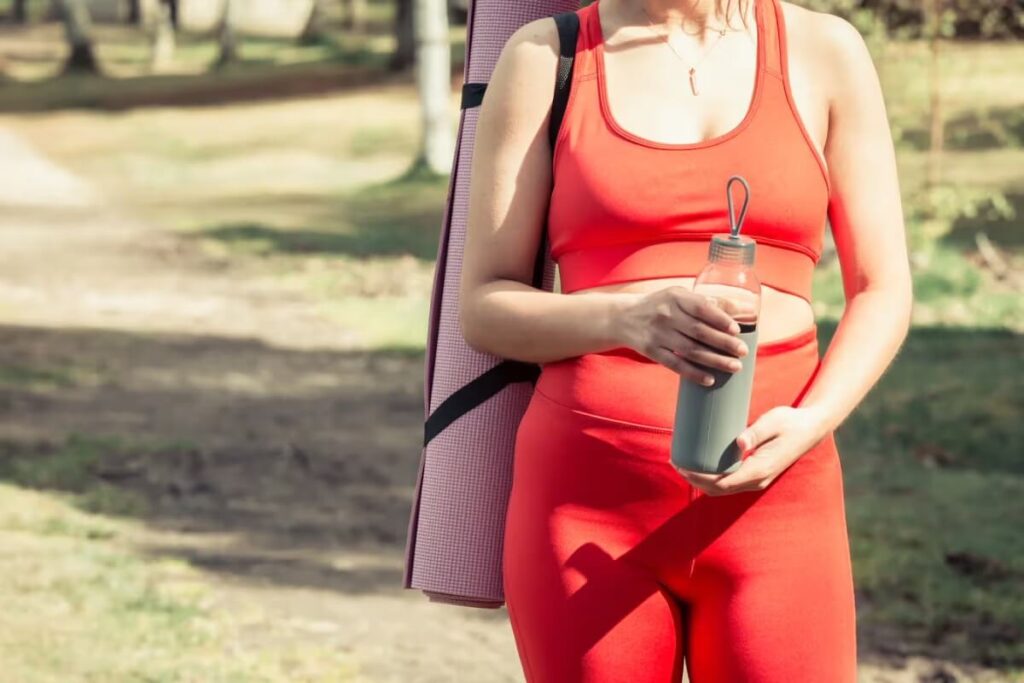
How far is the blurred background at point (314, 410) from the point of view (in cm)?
595

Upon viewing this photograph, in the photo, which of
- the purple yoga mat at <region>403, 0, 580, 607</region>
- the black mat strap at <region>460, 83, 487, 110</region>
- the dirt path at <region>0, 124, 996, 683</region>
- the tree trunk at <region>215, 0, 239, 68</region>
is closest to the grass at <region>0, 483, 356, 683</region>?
the dirt path at <region>0, 124, 996, 683</region>

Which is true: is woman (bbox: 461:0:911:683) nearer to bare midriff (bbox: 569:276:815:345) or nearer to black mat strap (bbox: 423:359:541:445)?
bare midriff (bbox: 569:276:815:345)

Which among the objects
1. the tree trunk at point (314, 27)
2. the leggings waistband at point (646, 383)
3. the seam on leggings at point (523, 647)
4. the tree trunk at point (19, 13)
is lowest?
the tree trunk at point (19, 13)

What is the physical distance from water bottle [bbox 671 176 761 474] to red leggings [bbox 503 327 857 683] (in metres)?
0.11

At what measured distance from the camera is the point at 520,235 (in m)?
2.35

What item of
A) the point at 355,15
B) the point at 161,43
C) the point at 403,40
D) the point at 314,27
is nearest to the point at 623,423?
the point at 403,40

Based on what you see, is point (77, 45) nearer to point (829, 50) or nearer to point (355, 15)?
point (355, 15)

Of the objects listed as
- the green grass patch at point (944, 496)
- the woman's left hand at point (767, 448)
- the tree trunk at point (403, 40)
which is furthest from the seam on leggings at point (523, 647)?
the tree trunk at point (403, 40)

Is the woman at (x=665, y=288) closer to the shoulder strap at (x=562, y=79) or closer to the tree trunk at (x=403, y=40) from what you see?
the shoulder strap at (x=562, y=79)

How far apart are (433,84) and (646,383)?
18.9 metres

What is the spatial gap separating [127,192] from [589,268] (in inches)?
788

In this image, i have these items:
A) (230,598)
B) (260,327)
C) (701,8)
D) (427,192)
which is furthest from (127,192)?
(701,8)

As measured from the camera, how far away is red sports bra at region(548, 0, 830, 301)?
2.24 m

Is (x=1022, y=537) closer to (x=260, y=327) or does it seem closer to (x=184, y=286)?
(x=260, y=327)
